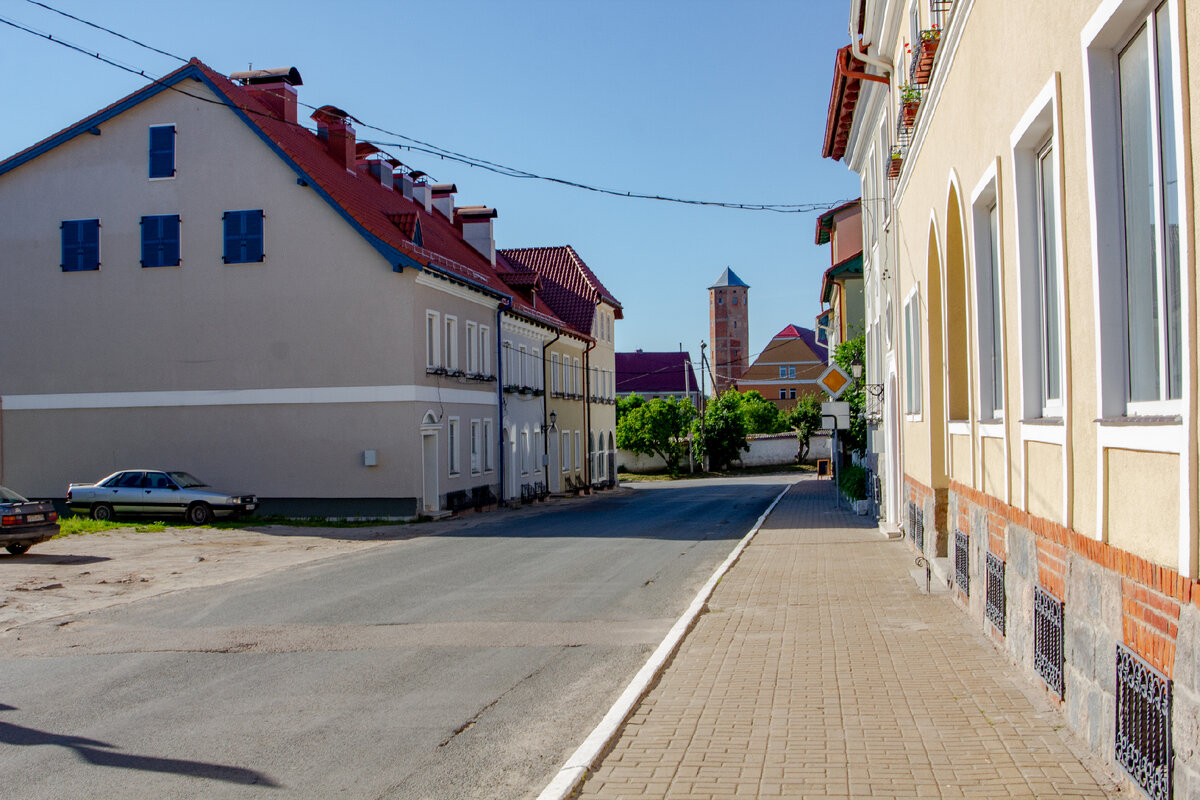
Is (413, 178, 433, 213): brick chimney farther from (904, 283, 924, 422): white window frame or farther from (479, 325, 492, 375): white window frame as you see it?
(904, 283, 924, 422): white window frame

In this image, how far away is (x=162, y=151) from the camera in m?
28.7

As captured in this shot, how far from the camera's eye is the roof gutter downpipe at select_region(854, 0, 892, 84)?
17.7 m

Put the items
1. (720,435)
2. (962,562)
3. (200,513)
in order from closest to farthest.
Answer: (962,562) < (200,513) < (720,435)

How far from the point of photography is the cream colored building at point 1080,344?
426 centimetres

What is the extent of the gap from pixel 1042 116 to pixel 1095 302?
1779 millimetres

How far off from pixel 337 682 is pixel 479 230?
34759mm

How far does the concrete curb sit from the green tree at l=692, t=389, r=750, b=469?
6029 centimetres

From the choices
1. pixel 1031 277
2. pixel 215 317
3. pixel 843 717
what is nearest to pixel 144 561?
pixel 215 317

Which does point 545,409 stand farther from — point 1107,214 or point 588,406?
point 1107,214

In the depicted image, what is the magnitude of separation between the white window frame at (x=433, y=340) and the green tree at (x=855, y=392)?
11.1 m

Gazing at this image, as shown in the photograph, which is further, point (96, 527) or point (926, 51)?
point (96, 527)

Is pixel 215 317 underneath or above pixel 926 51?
underneath

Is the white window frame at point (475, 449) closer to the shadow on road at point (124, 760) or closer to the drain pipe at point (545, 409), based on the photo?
the drain pipe at point (545, 409)

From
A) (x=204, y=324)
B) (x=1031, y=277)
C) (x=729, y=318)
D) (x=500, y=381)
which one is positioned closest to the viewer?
(x=1031, y=277)
